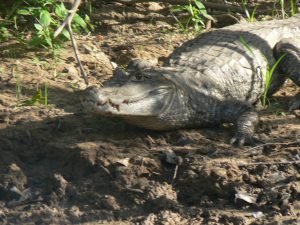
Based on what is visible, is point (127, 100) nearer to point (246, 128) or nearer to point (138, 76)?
point (138, 76)

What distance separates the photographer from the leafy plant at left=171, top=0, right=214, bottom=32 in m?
6.95

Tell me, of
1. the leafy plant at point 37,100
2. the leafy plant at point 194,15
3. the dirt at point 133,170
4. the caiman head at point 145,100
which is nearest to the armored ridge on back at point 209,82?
the caiman head at point 145,100

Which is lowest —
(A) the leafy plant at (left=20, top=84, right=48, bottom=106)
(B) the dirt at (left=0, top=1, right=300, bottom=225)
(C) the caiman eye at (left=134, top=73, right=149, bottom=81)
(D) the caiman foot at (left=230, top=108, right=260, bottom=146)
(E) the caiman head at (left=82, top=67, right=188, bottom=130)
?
(B) the dirt at (left=0, top=1, right=300, bottom=225)

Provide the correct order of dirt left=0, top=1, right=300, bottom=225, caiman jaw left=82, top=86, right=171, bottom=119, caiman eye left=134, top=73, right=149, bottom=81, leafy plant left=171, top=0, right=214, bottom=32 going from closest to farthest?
dirt left=0, top=1, right=300, bottom=225 → caiman jaw left=82, top=86, right=171, bottom=119 → caiman eye left=134, top=73, right=149, bottom=81 → leafy plant left=171, top=0, right=214, bottom=32

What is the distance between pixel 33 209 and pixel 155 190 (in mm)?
770

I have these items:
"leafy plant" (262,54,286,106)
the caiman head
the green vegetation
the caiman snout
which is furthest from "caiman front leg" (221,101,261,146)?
the green vegetation

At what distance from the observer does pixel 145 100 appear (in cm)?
514

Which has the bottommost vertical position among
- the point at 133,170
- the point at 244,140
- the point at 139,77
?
the point at 133,170

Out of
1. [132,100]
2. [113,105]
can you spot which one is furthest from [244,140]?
[113,105]

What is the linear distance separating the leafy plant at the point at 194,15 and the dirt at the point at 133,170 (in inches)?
59.3

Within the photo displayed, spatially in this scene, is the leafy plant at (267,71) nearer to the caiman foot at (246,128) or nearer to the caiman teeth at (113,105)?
the caiman foot at (246,128)

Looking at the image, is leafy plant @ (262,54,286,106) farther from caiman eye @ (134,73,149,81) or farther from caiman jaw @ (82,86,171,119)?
caiman eye @ (134,73,149,81)

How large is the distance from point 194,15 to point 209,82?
63.8 inches

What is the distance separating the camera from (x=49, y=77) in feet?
20.0
